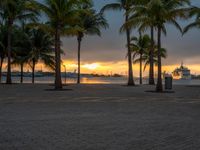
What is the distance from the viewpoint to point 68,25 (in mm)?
34531

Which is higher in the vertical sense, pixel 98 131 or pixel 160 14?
pixel 160 14

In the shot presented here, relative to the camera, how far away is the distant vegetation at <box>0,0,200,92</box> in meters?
30.6

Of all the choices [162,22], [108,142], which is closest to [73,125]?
Result: [108,142]

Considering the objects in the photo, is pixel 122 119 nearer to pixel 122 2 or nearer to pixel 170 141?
pixel 170 141

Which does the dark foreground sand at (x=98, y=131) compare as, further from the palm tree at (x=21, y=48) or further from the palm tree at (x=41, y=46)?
the palm tree at (x=41, y=46)

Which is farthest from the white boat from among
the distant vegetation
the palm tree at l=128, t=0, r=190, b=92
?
the palm tree at l=128, t=0, r=190, b=92

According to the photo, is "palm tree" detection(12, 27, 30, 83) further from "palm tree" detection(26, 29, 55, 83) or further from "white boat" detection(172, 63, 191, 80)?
"white boat" detection(172, 63, 191, 80)

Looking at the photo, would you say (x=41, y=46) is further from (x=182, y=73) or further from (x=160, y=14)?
(x=182, y=73)

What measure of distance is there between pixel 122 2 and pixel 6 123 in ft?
109

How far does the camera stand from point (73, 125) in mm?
10961

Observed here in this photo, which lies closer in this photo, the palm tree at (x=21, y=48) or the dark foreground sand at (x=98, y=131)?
the dark foreground sand at (x=98, y=131)

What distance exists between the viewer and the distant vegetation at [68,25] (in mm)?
30594

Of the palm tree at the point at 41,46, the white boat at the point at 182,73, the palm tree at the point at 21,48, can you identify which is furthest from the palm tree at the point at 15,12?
the white boat at the point at 182,73

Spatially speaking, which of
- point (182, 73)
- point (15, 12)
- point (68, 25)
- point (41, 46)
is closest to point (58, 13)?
point (68, 25)
